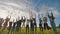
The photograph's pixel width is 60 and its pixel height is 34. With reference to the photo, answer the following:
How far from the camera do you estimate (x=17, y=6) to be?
1084 cm

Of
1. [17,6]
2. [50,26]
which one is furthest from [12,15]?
[50,26]

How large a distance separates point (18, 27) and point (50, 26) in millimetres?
1683

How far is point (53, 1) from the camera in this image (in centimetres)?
1051

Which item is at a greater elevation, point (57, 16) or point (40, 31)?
point (57, 16)

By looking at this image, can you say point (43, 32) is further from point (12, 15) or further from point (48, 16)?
point (12, 15)

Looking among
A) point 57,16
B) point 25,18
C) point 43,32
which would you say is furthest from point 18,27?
point 57,16

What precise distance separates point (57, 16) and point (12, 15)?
2351 mm

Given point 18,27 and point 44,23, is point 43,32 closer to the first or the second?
point 44,23

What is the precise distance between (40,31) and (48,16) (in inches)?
34.0

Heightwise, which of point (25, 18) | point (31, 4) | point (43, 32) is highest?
point (31, 4)

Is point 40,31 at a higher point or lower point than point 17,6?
lower

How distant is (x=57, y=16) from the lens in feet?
33.9

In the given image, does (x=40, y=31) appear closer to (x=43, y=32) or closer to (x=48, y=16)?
(x=43, y=32)

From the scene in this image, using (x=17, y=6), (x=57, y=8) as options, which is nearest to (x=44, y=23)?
(x=57, y=8)
